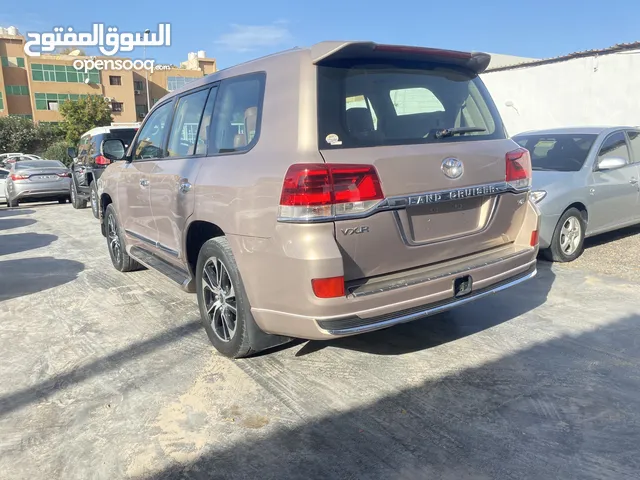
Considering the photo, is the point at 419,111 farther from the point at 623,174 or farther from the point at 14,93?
the point at 14,93

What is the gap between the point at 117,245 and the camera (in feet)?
20.4

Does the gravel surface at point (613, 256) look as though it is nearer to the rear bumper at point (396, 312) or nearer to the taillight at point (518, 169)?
the taillight at point (518, 169)

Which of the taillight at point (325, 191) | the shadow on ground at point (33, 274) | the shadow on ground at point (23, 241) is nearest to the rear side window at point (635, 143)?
the taillight at point (325, 191)

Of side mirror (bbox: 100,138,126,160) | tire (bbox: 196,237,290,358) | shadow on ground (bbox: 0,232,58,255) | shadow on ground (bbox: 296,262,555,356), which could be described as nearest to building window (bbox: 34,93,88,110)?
shadow on ground (bbox: 0,232,58,255)

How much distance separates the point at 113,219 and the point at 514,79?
12996 millimetres

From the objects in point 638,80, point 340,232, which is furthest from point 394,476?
point 638,80

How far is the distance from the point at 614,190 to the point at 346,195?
5.19 metres

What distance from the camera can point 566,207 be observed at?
5930mm

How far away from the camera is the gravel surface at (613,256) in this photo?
5.72m

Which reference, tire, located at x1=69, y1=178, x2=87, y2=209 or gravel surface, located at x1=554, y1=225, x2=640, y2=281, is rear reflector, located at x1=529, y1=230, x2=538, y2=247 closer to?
gravel surface, located at x1=554, y1=225, x2=640, y2=281

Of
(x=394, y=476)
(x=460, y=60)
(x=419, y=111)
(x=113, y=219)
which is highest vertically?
(x=460, y=60)

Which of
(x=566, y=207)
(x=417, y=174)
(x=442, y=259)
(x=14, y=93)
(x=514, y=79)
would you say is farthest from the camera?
(x=14, y=93)

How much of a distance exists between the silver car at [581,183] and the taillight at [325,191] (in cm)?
374

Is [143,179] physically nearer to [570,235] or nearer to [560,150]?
[570,235]
